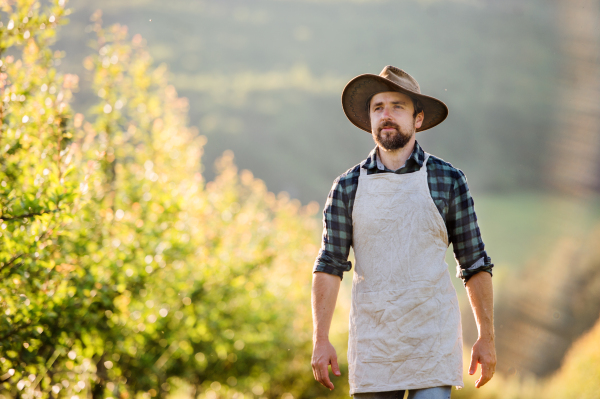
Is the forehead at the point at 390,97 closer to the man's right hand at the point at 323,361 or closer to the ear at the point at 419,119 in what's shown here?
the ear at the point at 419,119

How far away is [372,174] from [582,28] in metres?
22.3

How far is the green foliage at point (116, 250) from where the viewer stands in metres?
3.08

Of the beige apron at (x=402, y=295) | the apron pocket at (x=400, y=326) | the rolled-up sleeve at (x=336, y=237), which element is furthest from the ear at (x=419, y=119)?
the apron pocket at (x=400, y=326)

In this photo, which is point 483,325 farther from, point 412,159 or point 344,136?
point 344,136

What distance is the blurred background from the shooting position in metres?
6.04

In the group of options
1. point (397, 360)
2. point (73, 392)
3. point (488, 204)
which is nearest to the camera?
point (397, 360)

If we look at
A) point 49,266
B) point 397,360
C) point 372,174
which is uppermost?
point 372,174

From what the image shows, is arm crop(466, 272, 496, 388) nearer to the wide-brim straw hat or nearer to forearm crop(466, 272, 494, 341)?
forearm crop(466, 272, 494, 341)

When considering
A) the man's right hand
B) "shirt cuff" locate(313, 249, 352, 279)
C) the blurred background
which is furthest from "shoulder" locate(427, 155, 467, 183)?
the blurred background

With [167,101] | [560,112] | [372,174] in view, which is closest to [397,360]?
[372,174]

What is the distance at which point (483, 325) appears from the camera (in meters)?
2.19

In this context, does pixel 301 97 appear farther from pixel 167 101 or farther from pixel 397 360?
pixel 397 360

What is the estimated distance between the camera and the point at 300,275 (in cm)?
900

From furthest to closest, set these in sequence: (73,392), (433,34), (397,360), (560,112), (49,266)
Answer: (433,34), (560,112), (73,392), (49,266), (397,360)
